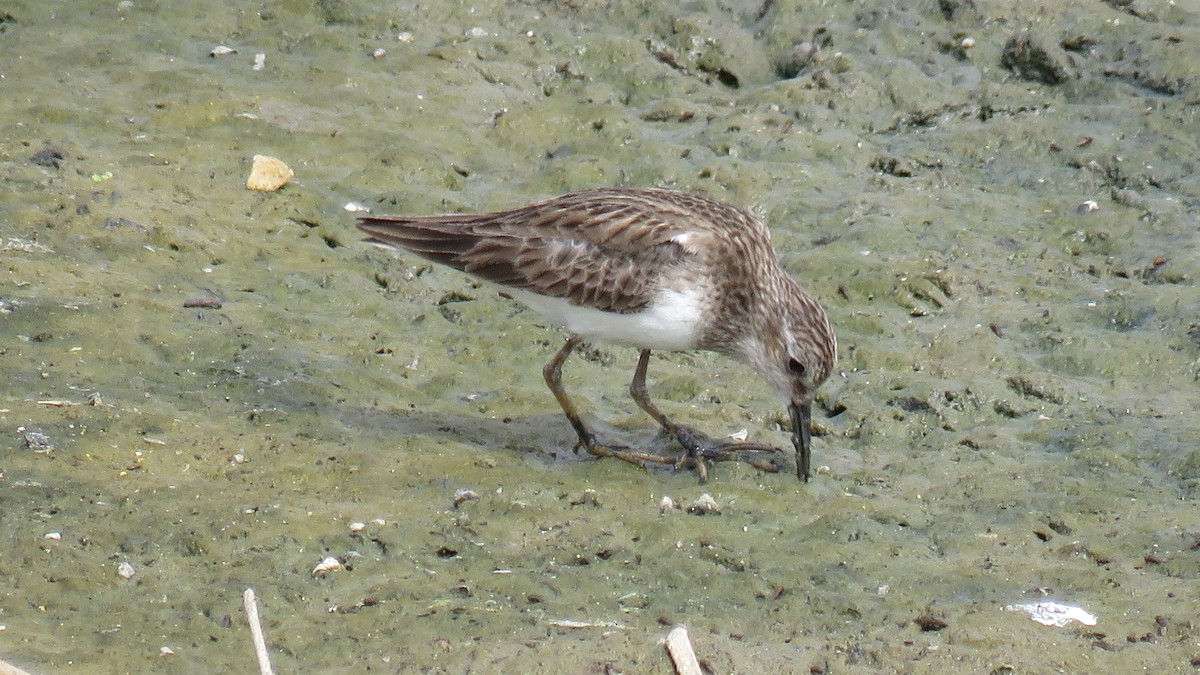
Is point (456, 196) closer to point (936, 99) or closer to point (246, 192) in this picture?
point (246, 192)

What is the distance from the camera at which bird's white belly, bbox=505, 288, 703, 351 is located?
7.14 meters

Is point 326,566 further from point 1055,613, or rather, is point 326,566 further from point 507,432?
point 1055,613

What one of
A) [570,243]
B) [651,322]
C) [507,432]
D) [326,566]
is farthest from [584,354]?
[326,566]

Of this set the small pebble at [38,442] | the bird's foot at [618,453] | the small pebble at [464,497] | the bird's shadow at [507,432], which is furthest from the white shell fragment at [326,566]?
the bird's foot at [618,453]

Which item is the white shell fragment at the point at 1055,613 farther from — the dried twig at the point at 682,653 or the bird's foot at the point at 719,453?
the bird's foot at the point at 719,453

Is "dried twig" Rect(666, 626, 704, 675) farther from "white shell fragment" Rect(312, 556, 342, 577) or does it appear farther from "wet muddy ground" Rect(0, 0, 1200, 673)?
"white shell fragment" Rect(312, 556, 342, 577)

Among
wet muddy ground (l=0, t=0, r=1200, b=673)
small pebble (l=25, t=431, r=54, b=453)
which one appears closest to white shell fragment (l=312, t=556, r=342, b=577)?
wet muddy ground (l=0, t=0, r=1200, b=673)

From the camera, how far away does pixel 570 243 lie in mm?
7348

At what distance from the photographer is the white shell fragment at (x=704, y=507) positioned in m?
6.68

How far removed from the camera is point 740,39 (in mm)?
11875

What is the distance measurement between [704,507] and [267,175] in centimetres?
426

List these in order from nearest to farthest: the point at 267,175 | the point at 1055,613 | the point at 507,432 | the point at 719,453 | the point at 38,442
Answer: the point at 1055,613 → the point at 38,442 → the point at 719,453 → the point at 507,432 → the point at 267,175

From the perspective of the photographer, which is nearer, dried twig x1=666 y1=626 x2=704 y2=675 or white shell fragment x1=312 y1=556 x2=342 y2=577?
dried twig x1=666 y1=626 x2=704 y2=675

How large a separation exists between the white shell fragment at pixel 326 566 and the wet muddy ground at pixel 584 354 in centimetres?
4
